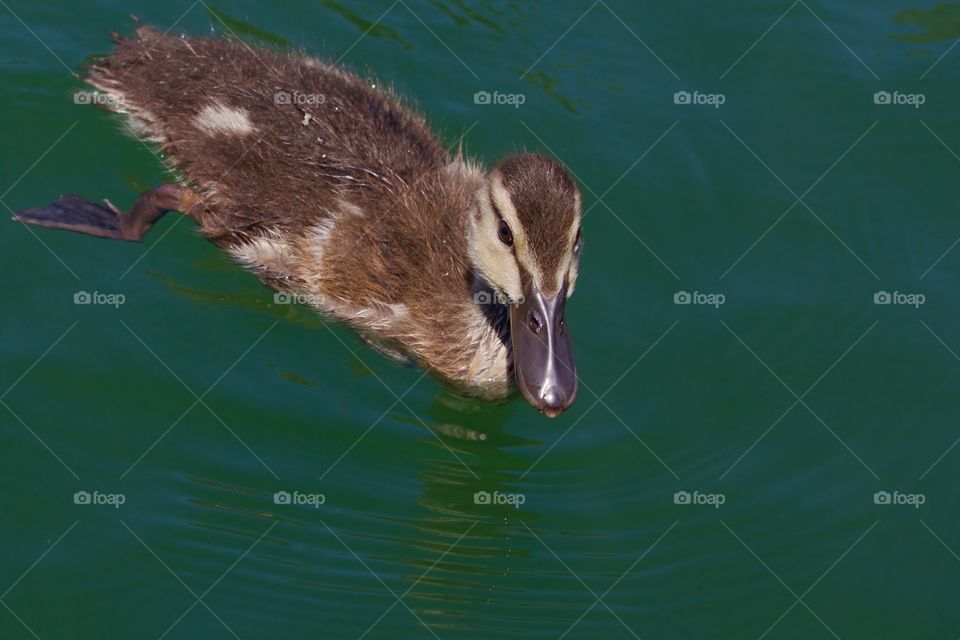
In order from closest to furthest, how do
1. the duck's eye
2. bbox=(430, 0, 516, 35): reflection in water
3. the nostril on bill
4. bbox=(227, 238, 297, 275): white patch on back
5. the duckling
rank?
1. the nostril on bill
2. the duck's eye
3. the duckling
4. bbox=(227, 238, 297, 275): white patch on back
5. bbox=(430, 0, 516, 35): reflection in water

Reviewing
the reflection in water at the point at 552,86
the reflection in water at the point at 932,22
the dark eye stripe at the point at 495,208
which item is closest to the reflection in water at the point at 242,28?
the reflection in water at the point at 552,86

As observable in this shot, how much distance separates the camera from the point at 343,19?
26.1 ft

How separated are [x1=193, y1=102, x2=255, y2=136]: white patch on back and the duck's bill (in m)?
1.72

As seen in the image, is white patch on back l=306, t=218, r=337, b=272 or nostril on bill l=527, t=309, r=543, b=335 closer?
nostril on bill l=527, t=309, r=543, b=335

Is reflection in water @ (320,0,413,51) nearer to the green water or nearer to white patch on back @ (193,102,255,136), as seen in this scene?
the green water

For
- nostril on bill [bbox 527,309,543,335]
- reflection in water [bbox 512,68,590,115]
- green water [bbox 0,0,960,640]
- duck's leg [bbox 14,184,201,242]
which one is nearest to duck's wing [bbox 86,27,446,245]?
duck's leg [bbox 14,184,201,242]

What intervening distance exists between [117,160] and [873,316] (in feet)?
13.5

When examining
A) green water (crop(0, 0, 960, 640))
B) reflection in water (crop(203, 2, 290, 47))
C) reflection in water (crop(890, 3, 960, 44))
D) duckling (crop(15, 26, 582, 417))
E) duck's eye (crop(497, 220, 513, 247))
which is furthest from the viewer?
reflection in water (crop(890, 3, 960, 44))

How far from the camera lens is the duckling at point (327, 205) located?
632 cm

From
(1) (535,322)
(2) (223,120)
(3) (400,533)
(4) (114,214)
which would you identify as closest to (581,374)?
(1) (535,322)

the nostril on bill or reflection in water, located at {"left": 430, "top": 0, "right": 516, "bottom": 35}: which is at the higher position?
reflection in water, located at {"left": 430, "top": 0, "right": 516, "bottom": 35}

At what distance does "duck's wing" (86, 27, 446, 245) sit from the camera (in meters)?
6.32

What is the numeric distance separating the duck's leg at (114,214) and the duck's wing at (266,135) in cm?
13

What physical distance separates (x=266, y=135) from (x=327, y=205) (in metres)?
0.44
